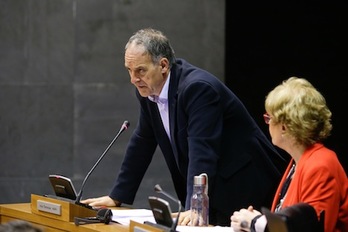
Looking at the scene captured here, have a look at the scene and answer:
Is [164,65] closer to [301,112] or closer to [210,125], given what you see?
[210,125]

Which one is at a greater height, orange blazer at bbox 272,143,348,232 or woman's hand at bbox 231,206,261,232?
orange blazer at bbox 272,143,348,232

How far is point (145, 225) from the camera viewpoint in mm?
3277

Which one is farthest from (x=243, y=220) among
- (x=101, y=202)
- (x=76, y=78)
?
(x=76, y=78)

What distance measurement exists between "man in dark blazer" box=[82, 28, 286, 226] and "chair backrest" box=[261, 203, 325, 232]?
982 mm

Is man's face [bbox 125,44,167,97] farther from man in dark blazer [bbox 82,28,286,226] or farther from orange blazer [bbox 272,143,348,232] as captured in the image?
orange blazer [bbox 272,143,348,232]

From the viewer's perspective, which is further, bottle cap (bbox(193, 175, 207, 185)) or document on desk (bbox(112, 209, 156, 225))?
document on desk (bbox(112, 209, 156, 225))

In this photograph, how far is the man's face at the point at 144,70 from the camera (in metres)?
3.98

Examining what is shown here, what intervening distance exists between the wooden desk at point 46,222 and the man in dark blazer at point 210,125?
0.46m

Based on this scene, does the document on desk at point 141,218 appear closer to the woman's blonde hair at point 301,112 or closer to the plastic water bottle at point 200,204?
the plastic water bottle at point 200,204

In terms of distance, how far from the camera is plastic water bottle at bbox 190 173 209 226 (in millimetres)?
3595

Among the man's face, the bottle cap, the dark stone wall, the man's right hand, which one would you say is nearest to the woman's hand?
the bottle cap

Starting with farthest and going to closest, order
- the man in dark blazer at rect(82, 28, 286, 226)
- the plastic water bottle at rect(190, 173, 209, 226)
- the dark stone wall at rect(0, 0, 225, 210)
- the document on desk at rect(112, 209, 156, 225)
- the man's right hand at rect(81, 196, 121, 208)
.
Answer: the dark stone wall at rect(0, 0, 225, 210) < the man's right hand at rect(81, 196, 121, 208) < the man in dark blazer at rect(82, 28, 286, 226) < the document on desk at rect(112, 209, 156, 225) < the plastic water bottle at rect(190, 173, 209, 226)

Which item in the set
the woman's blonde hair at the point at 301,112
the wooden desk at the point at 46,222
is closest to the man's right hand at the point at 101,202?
the wooden desk at the point at 46,222

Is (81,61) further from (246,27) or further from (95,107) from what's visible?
(246,27)
